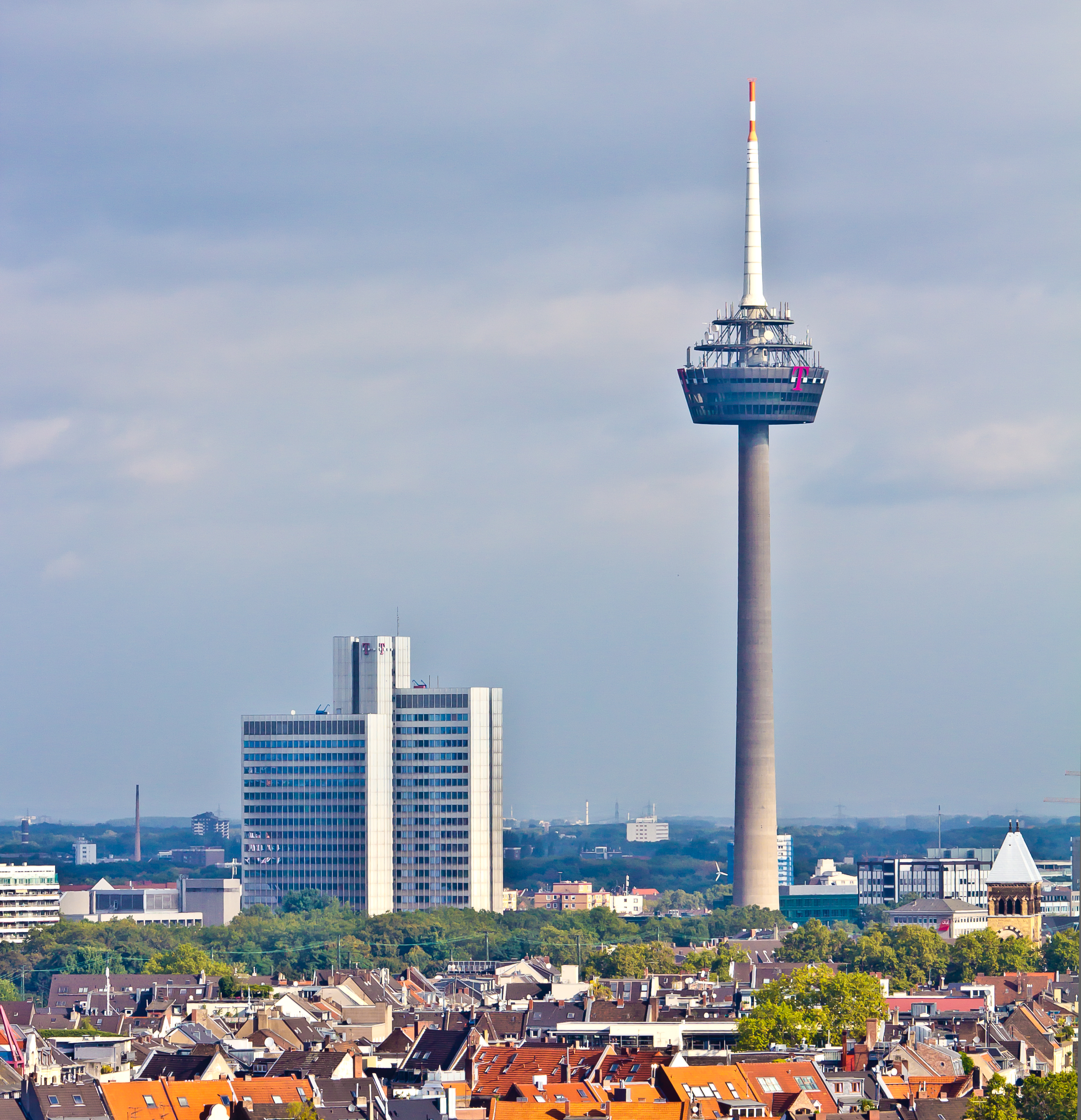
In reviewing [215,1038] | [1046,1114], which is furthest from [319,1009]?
[1046,1114]

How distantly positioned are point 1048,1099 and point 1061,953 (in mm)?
92362

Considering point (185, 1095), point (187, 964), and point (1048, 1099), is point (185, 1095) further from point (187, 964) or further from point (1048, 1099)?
point (187, 964)

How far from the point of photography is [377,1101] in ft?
250

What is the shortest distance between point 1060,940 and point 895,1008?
54521mm

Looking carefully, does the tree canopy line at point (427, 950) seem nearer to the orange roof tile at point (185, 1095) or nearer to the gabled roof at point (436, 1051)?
the gabled roof at point (436, 1051)

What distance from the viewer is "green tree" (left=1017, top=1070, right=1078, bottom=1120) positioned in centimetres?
7469

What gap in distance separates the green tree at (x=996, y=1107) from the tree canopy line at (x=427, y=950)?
57215 millimetres

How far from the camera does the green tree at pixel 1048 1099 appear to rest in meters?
74.7

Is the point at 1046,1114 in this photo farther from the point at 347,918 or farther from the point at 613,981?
the point at 347,918

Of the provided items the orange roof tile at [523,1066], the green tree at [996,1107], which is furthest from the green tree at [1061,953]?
the green tree at [996,1107]

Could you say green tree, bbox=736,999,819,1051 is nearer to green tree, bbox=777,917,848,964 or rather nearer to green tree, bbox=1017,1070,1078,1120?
green tree, bbox=1017,1070,1078,1120

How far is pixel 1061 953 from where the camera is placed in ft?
546

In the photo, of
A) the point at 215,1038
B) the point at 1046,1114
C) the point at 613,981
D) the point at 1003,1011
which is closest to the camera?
the point at 1046,1114

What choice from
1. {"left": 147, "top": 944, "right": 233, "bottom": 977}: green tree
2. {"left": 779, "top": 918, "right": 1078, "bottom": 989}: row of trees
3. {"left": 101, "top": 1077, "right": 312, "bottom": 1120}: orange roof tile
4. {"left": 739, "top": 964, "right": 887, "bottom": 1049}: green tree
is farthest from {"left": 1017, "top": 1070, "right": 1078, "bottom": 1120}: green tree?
{"left": 147, "top": 944, "right": 233, "bottom": 977}: green tree
